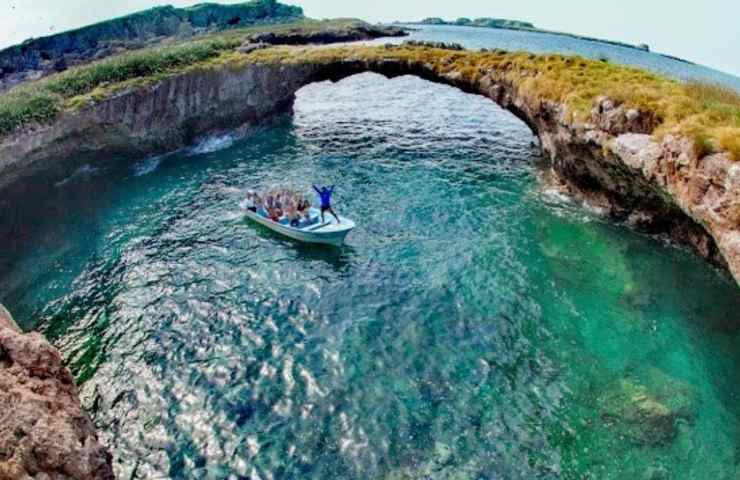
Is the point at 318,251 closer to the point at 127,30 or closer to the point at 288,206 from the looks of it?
the point at 288,206

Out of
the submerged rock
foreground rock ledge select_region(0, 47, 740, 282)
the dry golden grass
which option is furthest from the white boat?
the submerged rock

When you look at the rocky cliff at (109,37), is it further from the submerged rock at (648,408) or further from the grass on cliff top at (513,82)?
the submerged rock at (648,408)

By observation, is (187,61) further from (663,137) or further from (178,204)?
(663,137)

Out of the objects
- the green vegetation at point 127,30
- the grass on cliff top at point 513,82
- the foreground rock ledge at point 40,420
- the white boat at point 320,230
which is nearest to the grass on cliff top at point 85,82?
the grass on cliff top at point 513,82

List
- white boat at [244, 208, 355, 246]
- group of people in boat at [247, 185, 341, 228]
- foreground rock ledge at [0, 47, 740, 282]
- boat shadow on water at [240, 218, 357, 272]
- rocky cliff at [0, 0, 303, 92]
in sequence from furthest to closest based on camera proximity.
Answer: rocky cliff at [0, 0, 303, 92], group of people in boat at [247, 185, 341, 228], white boat at [244, 208, 355, 246], boat shadow on water at [240, 218, 357, 272], foreground rock ledge at [0, 47, 740, 282]

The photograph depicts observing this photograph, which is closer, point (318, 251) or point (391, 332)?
point (391, 332)

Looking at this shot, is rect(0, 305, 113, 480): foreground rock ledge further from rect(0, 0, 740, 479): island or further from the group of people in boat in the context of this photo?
the group of people in boat

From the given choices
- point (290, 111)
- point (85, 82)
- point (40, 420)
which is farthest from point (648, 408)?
point (85, 82)
